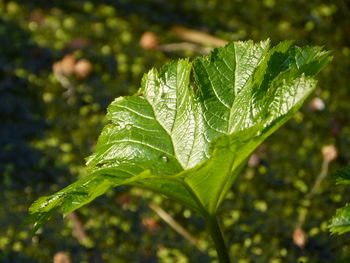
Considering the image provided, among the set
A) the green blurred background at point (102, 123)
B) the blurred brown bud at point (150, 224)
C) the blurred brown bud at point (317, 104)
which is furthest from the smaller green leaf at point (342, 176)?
the blurred brown bud at point (317, 104)

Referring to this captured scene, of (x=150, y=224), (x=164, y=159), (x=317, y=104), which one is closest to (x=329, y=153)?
(x=317, y=104)

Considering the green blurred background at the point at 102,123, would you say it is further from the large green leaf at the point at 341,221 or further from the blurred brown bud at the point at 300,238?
the large green leaf at the point at 341,221

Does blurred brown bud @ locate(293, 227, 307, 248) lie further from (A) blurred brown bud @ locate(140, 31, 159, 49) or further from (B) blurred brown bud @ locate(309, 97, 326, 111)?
(A) blurred brown bud @ locate(140, 31, 159, 49)

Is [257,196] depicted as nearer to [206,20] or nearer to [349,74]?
[349,74]

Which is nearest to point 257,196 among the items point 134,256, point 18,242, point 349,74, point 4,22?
point 134,256

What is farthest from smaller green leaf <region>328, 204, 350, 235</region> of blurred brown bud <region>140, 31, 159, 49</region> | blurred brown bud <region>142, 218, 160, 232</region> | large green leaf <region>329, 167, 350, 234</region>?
blurred brown bud <region>140, 31, 159, 49</region>

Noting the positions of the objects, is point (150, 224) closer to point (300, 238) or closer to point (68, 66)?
point (300, 238)

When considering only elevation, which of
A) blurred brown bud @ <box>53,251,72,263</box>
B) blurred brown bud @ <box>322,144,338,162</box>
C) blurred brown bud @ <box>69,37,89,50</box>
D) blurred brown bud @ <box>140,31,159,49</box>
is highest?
blurred brown bud @ <box>69,37,89,50</box>
